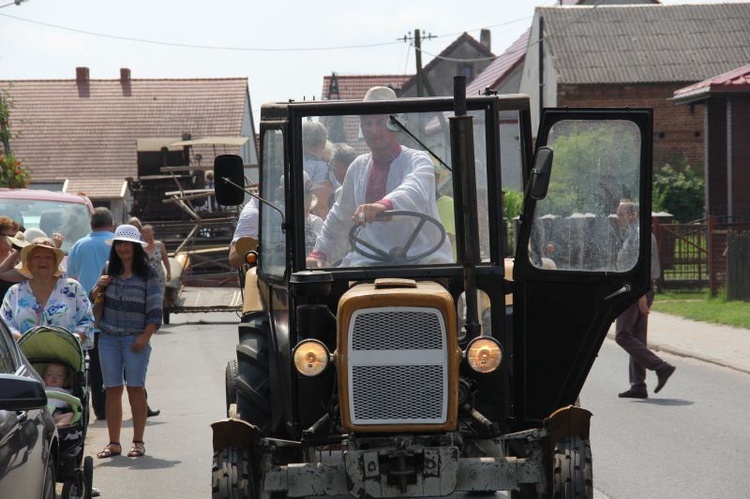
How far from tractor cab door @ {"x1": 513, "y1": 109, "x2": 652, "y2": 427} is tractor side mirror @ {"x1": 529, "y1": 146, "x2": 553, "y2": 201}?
0.50 meters

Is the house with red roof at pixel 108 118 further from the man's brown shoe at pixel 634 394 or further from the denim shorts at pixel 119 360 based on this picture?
the denim shorts at pixel 119 360

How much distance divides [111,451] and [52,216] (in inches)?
359

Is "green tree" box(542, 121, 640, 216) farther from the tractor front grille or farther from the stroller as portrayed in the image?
the stroller

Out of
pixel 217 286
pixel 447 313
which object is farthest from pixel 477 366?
pixel 217 286

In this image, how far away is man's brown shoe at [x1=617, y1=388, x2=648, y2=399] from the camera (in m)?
13.8

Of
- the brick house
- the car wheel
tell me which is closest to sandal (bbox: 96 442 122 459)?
the car wheel

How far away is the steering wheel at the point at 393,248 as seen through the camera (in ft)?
23.4

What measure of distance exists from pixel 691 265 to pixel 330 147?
904 inches

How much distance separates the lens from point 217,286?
2941 centimetres

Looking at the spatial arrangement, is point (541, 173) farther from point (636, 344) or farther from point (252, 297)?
point (636, 344)

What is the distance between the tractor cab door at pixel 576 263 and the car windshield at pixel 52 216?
12.6m

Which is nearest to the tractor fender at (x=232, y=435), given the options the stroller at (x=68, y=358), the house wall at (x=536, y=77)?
the stroller at (x=68, y=358)

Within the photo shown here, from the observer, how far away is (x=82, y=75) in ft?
232

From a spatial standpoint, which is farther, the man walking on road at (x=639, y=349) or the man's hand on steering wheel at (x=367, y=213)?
the man walking on road at (x=639, y=349)
